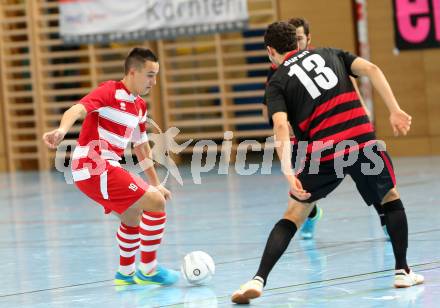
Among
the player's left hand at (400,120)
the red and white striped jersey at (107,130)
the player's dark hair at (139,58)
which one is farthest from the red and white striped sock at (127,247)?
the player's left hand at (400,120)

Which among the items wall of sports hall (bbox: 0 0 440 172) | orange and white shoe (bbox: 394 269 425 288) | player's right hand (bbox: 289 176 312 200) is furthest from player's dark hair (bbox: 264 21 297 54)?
wall of sports hall (bbox: 0 0 440 172)

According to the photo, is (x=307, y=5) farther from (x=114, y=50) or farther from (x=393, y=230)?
(x=393, y=230)

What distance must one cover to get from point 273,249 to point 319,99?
2.89 feet

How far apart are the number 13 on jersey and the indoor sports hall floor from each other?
1.16m

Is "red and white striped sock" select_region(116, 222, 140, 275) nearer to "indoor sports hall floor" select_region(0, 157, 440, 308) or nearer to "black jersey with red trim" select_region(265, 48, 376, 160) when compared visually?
"indoor sports hall floor" select_region(0, 157, 440, 308)

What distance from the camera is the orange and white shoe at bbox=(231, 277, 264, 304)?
217 inches

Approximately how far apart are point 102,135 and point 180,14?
9.21m

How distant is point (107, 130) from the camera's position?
21.3 ft

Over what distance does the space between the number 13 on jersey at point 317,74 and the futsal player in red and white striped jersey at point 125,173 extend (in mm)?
1075

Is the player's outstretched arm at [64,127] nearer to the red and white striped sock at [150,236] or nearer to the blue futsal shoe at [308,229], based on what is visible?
the red and white striped sock at [150,236]

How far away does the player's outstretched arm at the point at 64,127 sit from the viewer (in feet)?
18.6

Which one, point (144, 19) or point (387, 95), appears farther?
point (144, 19)

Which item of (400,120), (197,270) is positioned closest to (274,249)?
(197,270)

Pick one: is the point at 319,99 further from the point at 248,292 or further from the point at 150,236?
the point at 150,236
